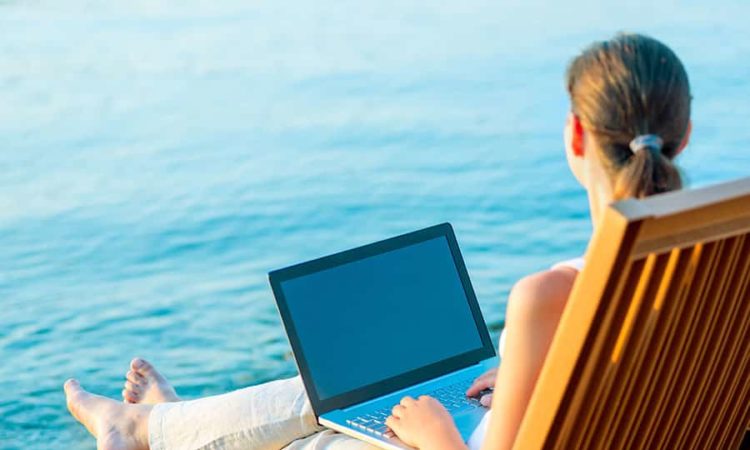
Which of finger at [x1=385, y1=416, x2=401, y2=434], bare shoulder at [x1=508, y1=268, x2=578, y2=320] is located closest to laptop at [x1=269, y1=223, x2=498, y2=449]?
finger at [x1=385, y1=416, x2=401, y2=434]

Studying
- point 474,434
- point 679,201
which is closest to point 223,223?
point 474,434

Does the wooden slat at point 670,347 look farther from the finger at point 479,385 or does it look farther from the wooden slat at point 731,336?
the finger at point 479,385

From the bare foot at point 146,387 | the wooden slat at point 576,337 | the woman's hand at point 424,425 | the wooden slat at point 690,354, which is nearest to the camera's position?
the wooden slat at point 576,337

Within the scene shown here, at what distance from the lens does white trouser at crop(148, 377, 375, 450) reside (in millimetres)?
2699

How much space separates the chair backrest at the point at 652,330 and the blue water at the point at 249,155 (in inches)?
107

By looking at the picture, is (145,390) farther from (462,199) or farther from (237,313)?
(462,199)

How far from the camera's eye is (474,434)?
2.30 meters

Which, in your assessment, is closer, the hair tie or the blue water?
the hair tie

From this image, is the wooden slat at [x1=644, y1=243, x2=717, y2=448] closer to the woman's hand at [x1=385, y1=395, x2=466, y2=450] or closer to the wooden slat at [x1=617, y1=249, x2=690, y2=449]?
the wooden slat at [x1=617, y1=249, x2=690, y2=449]

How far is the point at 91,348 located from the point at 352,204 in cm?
200

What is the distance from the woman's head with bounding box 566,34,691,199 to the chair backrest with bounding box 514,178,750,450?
17 cm

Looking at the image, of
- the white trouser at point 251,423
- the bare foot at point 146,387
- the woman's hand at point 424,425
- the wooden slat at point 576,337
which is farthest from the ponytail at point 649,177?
the bare foot at point 146,387

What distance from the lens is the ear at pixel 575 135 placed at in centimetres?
200

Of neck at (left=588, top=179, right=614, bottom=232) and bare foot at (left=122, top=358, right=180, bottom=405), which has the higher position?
neck at (left=588, top=179, right=614, bottom=232)
